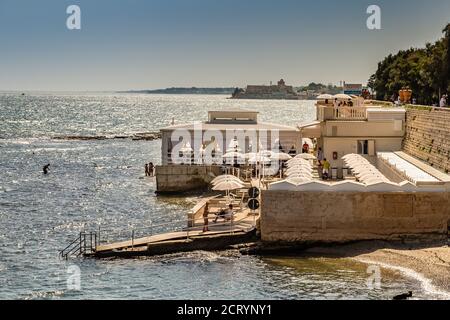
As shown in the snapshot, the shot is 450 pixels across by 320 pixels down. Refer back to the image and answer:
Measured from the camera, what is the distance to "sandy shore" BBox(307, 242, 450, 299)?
25.5m

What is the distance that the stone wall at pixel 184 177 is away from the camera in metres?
49.1

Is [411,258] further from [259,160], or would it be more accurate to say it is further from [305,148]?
[305,148]

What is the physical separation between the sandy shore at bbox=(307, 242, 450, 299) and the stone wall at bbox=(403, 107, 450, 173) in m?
5.55

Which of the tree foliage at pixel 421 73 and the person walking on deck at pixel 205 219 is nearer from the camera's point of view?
the person walking on deck at pixel 205 219

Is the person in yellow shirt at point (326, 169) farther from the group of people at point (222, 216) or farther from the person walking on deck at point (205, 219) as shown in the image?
the group of people at point (222, 216)

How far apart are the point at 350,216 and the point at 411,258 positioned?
308cm

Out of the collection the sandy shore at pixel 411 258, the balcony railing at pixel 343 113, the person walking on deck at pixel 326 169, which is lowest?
the sandy shore at pixel 411 258

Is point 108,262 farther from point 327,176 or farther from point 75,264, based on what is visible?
point 327,176

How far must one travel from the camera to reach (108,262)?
→ 29.6 metres

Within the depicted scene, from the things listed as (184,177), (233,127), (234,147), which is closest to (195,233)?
(184,177)

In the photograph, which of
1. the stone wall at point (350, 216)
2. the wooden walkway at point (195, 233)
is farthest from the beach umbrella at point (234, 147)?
A: the stone wall at point (350, 216)

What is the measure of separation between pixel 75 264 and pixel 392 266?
11260 millimetres

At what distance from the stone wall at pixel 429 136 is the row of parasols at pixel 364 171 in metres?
2.67

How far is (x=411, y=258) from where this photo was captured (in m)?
27.9
